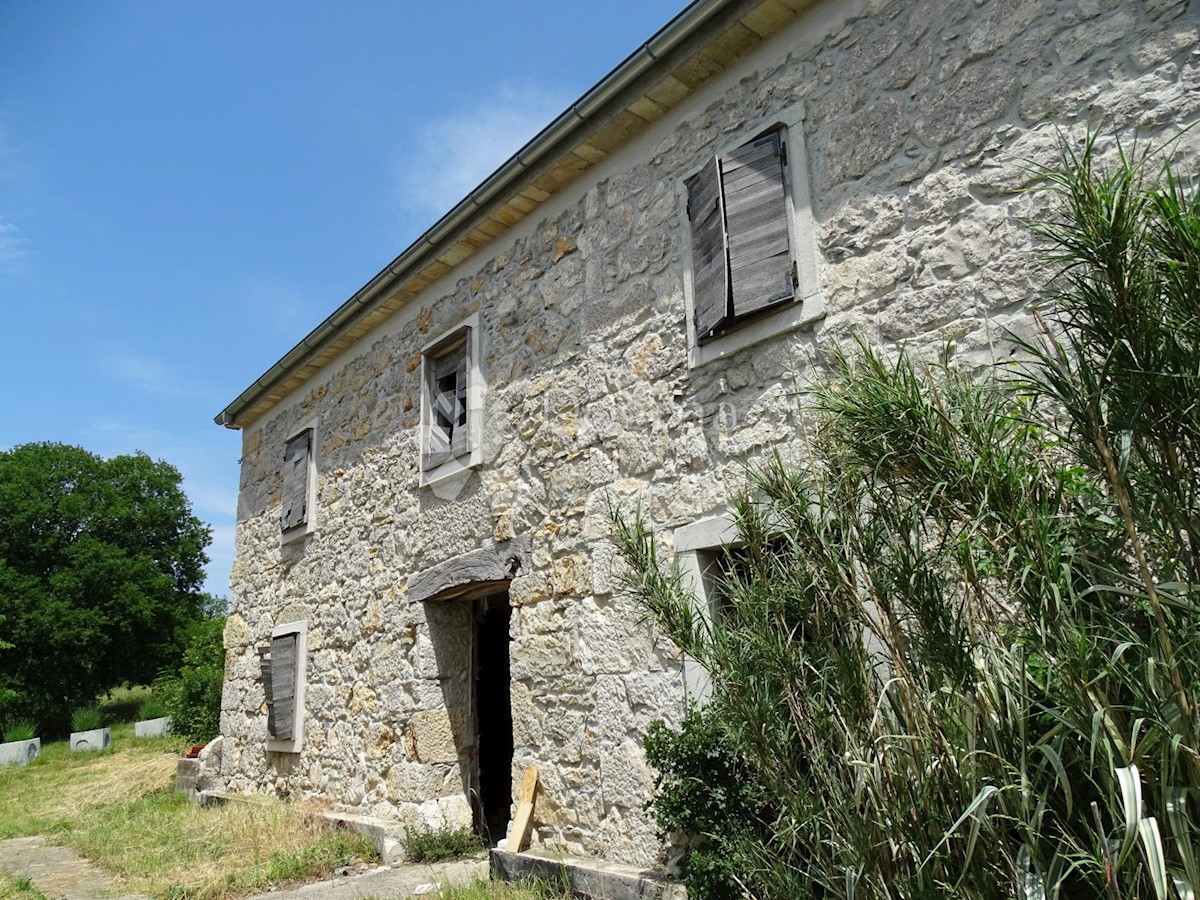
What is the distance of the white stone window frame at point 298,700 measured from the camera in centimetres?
811

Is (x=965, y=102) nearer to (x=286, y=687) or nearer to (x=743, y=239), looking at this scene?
(x=743, y=239)

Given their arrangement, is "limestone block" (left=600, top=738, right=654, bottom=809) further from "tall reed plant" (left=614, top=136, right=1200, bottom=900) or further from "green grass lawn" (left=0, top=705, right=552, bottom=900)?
"tall reed plant" (left=614, top=136, right=1200, bottom=900)

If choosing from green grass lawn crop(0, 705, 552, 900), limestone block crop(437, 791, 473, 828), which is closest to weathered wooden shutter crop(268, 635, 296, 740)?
green grass lawn crop(0, 705, 552, 900)

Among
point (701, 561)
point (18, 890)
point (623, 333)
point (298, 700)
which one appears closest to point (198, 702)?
point (298, 700)

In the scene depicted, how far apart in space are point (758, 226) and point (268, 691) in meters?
6.65

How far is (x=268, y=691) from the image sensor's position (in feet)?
28.6

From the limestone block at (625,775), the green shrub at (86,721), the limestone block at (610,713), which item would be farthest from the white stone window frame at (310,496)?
the green shrub at (86,721)

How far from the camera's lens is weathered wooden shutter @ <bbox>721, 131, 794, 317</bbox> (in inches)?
179

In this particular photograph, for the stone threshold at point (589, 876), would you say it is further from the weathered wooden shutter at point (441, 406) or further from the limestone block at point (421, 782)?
the weathered wooden shutter at point (441, 406)

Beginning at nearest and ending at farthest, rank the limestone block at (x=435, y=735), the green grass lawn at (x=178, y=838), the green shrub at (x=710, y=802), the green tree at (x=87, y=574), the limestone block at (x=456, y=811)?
the green shrub at (x=710, y=802)
the green grass lawn at (x=178, y=838)
the limestone block at (x=456, y=811)
the limestone block at (x=435, y=735)
the green tree at (x=87, y=574)

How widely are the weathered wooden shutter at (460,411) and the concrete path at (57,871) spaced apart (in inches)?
134

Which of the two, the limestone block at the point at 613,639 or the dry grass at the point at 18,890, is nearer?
the limestone block at the point at 613,639

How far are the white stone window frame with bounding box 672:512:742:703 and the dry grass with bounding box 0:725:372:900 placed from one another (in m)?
3.10

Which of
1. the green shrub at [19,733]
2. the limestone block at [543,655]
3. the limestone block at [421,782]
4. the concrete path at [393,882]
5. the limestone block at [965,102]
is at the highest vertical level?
the limestone block at [965,102]
